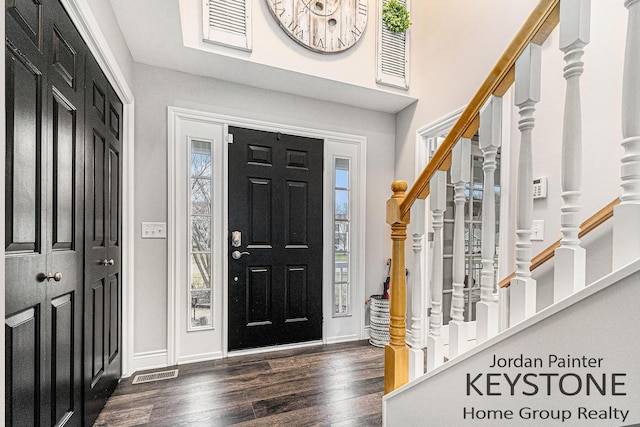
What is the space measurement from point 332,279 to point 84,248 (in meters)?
1.99

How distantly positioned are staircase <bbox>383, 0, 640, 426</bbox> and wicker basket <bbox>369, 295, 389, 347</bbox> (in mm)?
1432

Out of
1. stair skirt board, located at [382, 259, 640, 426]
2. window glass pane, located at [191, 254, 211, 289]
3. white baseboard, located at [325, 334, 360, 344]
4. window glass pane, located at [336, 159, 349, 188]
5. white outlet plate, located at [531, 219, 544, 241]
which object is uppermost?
window glass pane, located at [336, 159, 349, 188]

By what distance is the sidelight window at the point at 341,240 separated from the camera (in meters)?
2.96

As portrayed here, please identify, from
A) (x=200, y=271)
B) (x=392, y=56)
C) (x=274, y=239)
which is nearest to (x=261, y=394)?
(x=200, y=271)

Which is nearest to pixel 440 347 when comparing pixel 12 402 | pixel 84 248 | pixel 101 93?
pixel 12 402

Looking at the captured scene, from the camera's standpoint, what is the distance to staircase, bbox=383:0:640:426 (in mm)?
698

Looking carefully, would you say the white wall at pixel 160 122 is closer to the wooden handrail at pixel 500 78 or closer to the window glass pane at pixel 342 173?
the window glass pane at pixel 342 173

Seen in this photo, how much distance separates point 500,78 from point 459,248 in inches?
24.3

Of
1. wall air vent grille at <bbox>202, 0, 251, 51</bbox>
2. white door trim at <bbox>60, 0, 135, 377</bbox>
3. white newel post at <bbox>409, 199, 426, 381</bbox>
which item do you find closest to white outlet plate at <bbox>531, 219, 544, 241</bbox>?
white newel post at <bbox>409, 199, 426, 381</bbox>

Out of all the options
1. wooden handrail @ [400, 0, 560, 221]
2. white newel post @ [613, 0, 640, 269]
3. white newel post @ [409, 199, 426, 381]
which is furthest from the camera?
white newel post @ [409, 199, 426, 381]

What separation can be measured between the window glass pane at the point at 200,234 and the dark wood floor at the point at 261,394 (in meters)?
0.91

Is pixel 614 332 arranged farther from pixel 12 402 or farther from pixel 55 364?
pixel 55 364

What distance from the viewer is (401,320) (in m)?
1.51

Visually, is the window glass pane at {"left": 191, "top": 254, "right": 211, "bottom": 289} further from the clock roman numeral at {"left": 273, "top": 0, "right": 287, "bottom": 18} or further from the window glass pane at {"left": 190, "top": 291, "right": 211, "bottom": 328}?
the clock roman numeral at {"left": 273, "top": 0, "right": 287, "bottom": 18}
